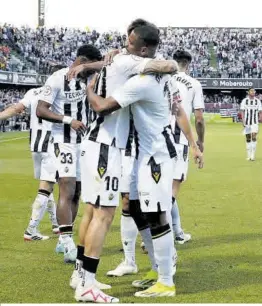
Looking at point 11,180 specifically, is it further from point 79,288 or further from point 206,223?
point 79,288

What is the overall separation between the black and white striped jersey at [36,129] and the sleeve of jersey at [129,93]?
3.91 m

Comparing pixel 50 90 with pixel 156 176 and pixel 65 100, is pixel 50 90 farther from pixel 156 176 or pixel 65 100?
pixel 156 176

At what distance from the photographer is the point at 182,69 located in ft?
28.1

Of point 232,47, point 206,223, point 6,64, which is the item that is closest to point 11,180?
point 206,223

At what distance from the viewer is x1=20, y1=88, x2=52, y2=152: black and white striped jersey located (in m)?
9.54

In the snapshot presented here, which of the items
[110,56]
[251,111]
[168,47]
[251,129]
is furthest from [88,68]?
[168,47]

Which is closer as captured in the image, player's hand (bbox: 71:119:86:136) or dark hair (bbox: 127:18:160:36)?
dark hair (bbox: 127:18:160:36)

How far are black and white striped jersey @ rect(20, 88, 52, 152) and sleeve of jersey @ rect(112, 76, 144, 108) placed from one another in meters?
3.91

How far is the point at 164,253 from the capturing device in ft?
19.5

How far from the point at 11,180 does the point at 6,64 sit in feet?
128

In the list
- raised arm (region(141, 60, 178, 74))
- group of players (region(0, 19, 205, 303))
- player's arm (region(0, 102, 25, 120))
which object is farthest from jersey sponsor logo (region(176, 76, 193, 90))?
raised arm (region(141, 60, 178, 74))

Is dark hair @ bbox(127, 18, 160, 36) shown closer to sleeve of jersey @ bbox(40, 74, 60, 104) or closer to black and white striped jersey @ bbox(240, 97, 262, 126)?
sleeve of jersey @ bbox(40, 74, 60, 104)

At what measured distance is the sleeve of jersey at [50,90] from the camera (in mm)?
7605

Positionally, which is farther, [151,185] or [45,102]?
[45,102]
